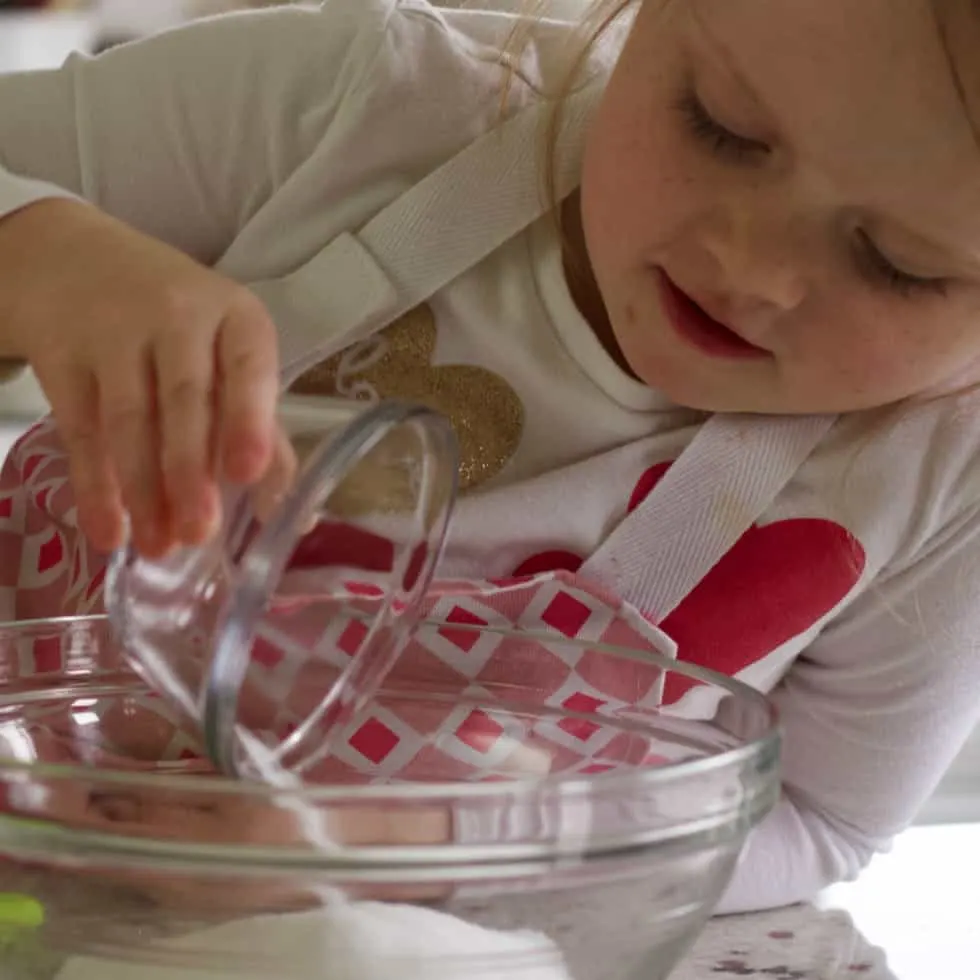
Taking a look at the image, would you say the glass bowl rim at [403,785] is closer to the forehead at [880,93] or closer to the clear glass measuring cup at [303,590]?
the clear glass measuring cup at [303,590]

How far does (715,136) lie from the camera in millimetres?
508

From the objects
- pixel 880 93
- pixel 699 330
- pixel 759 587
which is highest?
pixel 880 93

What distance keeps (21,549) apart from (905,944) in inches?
15.3

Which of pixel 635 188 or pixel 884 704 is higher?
pixel 635 188

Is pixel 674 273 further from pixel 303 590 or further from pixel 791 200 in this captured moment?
pixel 303 590

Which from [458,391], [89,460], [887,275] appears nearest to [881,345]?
[887,275]

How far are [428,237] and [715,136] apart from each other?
0.50ft

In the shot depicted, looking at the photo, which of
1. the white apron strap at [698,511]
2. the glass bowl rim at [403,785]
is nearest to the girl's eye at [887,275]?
the white apron strap at [698,511]

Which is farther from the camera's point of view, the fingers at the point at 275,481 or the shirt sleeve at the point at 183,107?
the shirt sleeve at the point at 183,107

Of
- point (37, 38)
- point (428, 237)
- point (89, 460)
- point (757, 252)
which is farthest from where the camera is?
point (37, 38)

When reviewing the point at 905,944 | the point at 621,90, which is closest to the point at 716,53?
the point at 621,90

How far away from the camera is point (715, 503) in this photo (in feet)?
2.05

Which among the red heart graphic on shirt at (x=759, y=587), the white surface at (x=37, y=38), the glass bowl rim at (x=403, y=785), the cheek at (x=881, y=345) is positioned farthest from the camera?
the white surface at (x=37, y=38)

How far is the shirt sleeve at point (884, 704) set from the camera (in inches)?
26.5
